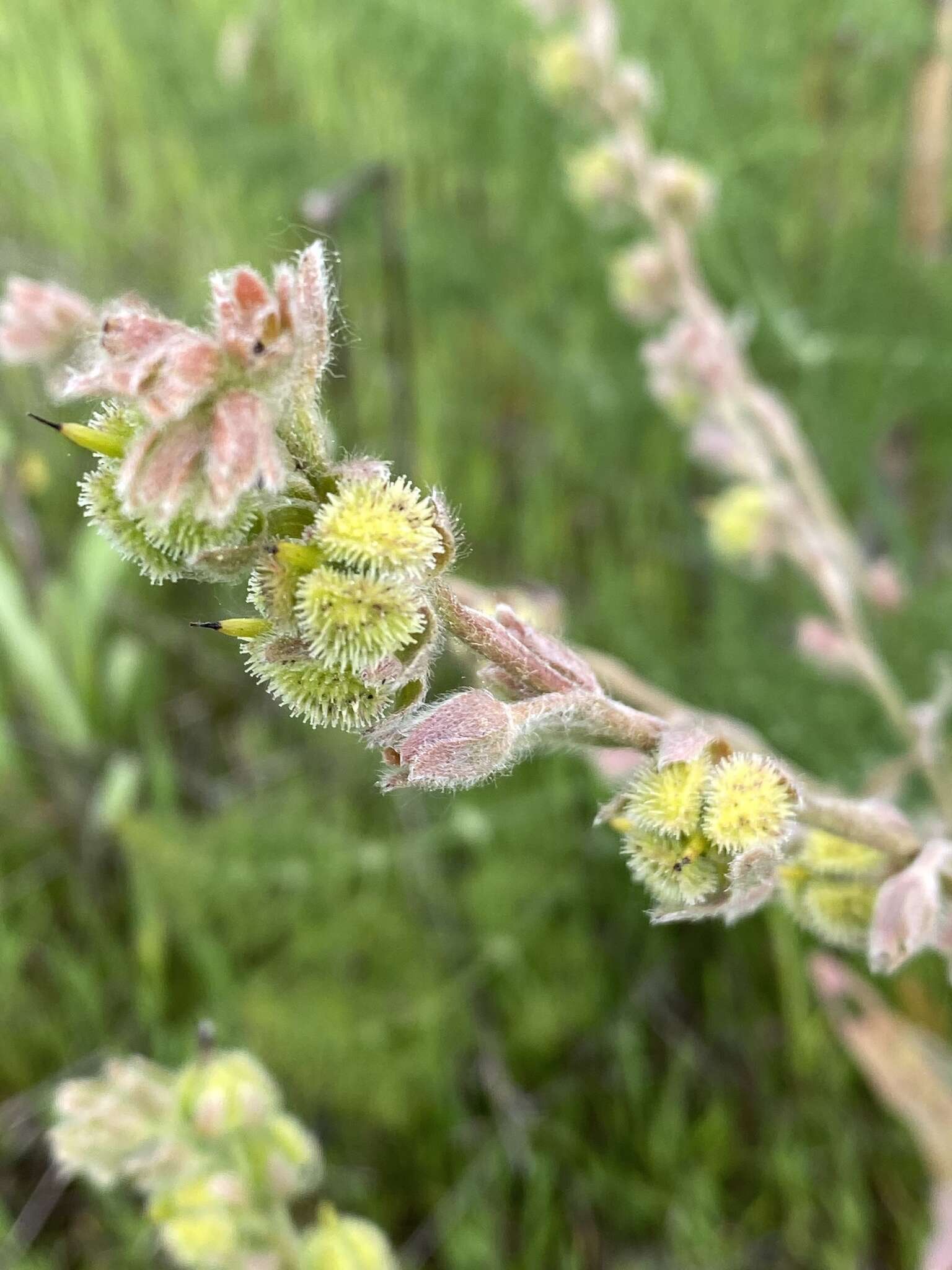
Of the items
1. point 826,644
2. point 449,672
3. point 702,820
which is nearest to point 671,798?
point 702,820

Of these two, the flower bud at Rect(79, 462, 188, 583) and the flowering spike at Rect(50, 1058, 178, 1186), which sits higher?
the flower bud at Rect(79, 462, 188, 583)

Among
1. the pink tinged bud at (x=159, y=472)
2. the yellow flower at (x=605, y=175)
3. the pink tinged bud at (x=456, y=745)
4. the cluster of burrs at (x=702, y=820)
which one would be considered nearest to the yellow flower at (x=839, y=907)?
the cluster of burrs at (x=702, y=820)

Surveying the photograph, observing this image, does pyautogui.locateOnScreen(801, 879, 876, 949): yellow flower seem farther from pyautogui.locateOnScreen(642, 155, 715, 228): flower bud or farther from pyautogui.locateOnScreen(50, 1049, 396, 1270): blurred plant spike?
pyautogui.locateOnScreen(642, 155, 715, 228): flower bud

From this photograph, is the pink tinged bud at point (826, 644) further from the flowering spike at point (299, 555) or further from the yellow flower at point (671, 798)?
the flowering spike at point (299, 555)

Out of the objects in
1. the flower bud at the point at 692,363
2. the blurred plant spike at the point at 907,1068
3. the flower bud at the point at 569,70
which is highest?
the flower bud at the point at 569,70

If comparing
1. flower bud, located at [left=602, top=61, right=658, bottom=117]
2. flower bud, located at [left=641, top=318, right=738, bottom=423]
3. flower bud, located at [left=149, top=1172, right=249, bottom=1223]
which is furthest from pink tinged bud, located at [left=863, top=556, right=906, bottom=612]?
flower bud, located at [left=149, top=1172, right=249, bottom=1223]
